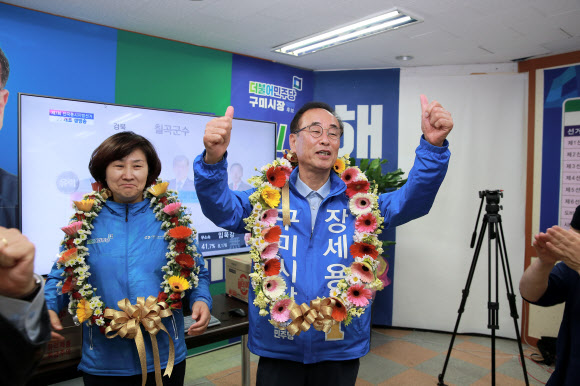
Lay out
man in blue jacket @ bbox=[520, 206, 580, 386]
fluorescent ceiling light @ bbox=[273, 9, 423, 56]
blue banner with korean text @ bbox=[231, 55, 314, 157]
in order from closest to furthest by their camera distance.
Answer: man in blue jacket @ bbox=[520, 206, 580, 386] → fluorescent ceiling light @ bbox=[273, 9, 423, 56] → blue banner with korean text @ bbox=[231, 55, 314, 157]

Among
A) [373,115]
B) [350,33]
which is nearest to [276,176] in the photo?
[350,33]

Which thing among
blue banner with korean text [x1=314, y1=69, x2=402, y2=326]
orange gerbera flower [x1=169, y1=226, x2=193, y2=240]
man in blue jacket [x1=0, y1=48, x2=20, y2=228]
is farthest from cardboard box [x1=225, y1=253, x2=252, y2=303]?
blue banner with korean text [x1=314, y1=69, x2=402, y2=326]

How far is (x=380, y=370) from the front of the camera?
11.9ft

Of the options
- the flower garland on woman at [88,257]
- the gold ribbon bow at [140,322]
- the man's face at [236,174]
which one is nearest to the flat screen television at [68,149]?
the man's face at [236,174]

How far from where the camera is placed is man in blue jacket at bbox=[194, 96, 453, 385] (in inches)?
57.5

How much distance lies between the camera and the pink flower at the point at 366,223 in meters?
1.63

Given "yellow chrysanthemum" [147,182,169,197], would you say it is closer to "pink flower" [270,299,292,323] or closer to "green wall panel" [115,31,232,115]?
"pink flower" [270,299,292,323]

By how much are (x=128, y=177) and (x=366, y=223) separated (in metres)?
1.05

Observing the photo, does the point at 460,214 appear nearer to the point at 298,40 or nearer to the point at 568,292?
the point at 298,40

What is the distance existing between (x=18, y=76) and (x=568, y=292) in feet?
11.6

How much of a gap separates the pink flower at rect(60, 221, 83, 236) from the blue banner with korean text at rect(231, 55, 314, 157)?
2.55 m

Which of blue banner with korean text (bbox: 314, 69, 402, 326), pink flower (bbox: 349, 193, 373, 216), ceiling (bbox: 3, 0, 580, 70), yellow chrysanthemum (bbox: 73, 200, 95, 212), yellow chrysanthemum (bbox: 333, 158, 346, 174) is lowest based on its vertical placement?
yellow chrysanthemum (bbox: 73, 200, 95, 212)

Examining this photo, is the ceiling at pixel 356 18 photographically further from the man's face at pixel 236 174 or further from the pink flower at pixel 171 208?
the pink flower at pixel 171 208

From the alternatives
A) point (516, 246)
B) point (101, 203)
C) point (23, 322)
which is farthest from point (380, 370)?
point (23, 322)
